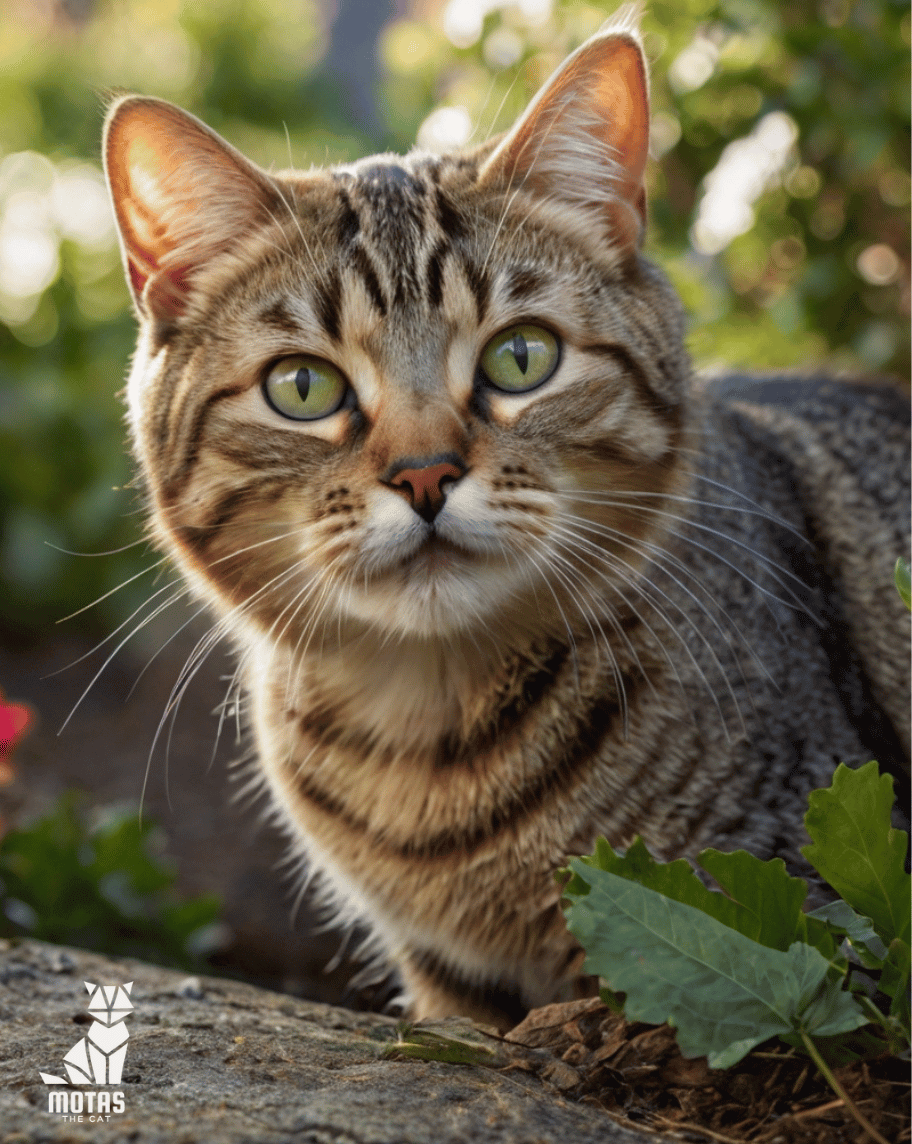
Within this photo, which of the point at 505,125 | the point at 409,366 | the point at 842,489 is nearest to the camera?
the point at 409,366

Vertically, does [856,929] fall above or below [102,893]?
above

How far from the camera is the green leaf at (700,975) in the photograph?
117cm

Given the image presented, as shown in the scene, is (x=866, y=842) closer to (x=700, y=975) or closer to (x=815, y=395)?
(x=700, y=975)

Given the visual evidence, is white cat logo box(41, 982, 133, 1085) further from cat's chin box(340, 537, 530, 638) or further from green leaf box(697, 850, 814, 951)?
green leaf box(697, 850, 814, 951)

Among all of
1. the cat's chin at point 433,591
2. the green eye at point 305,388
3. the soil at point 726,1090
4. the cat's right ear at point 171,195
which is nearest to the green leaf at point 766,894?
the soil at point 726,1090

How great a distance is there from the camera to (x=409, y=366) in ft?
5.14

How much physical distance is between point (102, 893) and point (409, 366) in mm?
1389

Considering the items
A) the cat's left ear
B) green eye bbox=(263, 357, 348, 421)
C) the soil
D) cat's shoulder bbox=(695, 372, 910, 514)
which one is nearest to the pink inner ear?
the cat's left ear

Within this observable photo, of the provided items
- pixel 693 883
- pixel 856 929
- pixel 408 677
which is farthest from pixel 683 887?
pixel 408 677

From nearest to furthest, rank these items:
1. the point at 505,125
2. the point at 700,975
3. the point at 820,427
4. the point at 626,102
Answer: the point at 700,975
the point at 626,102
the point at 820,427
the point at 505,125

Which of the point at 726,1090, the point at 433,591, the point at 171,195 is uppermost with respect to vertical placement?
the point at 171,195

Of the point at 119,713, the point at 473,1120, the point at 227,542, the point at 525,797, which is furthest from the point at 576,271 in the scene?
the point at 119,713

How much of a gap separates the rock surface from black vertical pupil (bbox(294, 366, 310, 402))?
0.89 metres

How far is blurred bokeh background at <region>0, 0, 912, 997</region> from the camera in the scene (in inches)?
106
